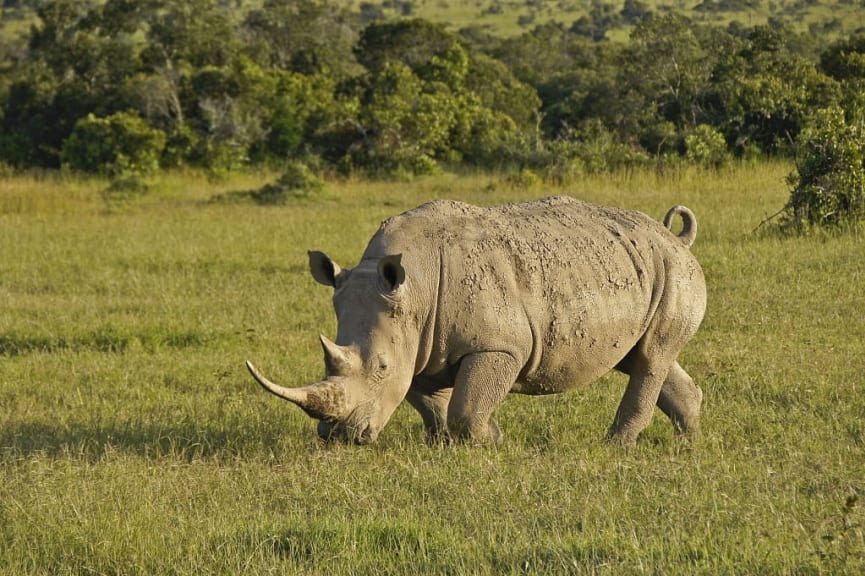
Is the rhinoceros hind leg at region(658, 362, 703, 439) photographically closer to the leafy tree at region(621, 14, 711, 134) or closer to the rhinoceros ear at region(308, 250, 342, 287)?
the rhinoceros ear at region(308, 250, 342, 287)

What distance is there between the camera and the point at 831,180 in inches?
577

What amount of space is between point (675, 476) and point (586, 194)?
43.2 ft

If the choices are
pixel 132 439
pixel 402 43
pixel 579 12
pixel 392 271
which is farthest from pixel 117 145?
pixel 579 12

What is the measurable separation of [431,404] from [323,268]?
0.95 m

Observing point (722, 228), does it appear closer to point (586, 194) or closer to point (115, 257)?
point (586, 194)

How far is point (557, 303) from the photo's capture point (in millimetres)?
6984

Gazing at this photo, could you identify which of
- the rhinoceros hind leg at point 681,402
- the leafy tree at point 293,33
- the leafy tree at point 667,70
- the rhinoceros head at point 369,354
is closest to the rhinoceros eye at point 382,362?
the rhinoceros head at point 369,354

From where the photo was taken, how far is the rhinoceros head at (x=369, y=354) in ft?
21.5

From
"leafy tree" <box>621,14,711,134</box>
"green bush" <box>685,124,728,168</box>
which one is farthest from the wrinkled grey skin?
"leafy tree" <box>621,14,711,134</box>

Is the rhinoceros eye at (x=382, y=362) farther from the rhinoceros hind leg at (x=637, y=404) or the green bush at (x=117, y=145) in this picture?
the green bush at (x=117, y=145)

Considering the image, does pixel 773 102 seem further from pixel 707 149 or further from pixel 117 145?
pixel 117 145

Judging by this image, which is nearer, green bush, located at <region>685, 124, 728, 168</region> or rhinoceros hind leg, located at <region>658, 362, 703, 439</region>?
rhinoceros hind leg, located at <region>658, 362, 703, 439</region>

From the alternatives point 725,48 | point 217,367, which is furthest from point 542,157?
point 217,367

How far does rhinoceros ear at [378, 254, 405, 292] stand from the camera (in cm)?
655
